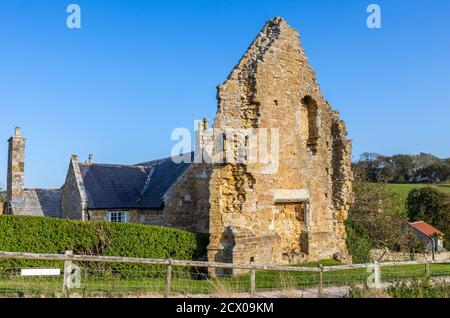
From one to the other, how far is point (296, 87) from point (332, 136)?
3.25m

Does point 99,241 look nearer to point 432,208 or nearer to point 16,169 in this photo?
point 16,169

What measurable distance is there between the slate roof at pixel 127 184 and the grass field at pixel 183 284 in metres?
7.95

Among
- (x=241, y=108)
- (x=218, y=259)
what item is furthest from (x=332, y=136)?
(x=218, y=259)

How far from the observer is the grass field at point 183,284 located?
10117 mm

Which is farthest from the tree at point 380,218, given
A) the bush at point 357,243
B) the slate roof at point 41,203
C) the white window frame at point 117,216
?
the slate roof at point 41,203

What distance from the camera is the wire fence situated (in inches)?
400

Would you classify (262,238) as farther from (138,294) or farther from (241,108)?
(138,294)

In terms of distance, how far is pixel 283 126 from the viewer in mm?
17547

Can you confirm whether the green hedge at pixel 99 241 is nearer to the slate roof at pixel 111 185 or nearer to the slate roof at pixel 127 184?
the slate roof at pixel 127 184

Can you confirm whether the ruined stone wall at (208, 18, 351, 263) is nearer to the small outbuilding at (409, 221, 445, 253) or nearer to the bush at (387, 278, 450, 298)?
the bush at (387, 278, 450, 298)

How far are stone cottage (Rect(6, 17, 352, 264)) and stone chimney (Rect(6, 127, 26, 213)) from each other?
2.97 metres

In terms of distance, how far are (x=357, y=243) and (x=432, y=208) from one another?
26257 millimetres
